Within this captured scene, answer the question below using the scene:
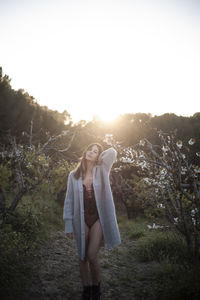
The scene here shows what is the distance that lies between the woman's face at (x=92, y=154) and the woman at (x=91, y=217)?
0.41ft

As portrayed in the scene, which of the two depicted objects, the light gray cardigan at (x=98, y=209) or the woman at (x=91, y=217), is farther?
the light gray cardigan at (x=98, y=209)

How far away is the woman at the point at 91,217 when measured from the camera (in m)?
2.44

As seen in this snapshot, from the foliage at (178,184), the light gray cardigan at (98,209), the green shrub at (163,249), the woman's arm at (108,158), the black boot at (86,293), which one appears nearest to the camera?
the black boot at (86,293)

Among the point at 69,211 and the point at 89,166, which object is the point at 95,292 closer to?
the point at 69,211

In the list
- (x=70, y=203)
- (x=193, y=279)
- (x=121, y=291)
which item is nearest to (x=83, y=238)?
(x=70, y=203)

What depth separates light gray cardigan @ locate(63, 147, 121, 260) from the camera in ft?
8.39

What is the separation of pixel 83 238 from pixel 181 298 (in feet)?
3.80

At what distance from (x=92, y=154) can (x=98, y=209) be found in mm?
752

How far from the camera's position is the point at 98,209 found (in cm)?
255

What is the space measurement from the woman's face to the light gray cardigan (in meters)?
0.15

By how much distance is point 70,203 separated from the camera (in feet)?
8.95

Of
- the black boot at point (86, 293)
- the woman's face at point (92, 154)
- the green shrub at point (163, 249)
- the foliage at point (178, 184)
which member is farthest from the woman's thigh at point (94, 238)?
the green shrub at point (163, 249)

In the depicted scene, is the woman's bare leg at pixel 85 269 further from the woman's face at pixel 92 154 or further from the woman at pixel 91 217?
the woman's face at pixel 92 154

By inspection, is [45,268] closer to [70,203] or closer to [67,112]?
[70,203]
